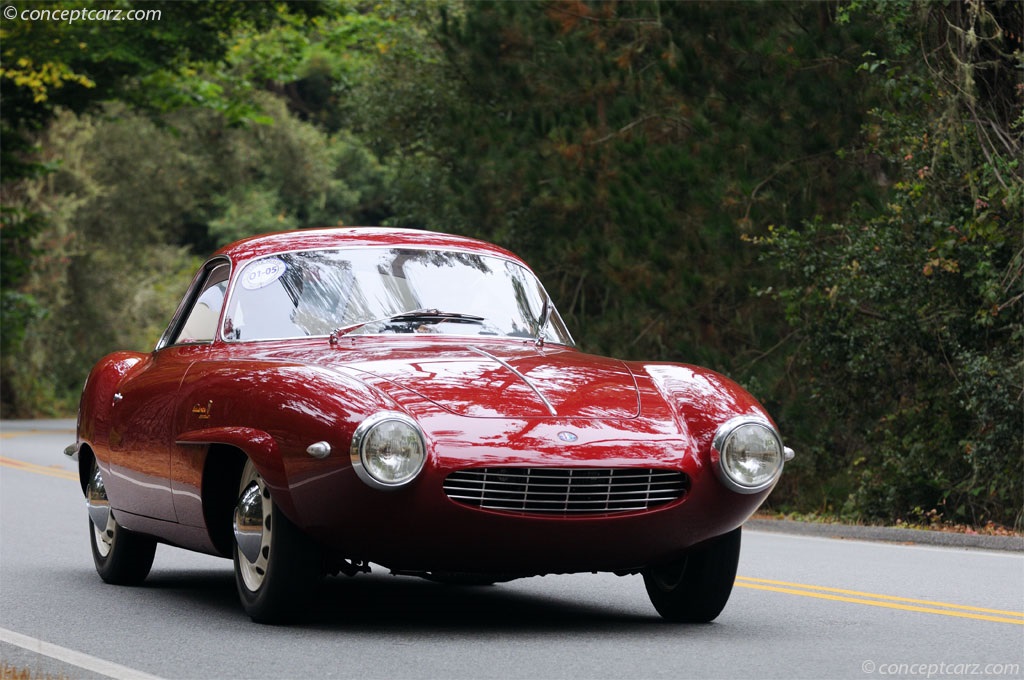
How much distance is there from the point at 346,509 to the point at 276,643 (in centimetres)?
61

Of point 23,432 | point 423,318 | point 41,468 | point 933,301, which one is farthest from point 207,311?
point 23,432

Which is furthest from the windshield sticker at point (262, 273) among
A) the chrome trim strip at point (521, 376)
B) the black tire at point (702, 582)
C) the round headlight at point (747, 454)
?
the round headlight at point (747, 454)

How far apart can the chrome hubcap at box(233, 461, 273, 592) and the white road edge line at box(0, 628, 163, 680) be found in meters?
0.91

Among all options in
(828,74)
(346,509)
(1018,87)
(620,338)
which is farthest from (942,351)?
(346,509)

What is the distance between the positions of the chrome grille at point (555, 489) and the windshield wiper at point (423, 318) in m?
1.49

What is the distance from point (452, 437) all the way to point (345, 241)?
82.1 inches

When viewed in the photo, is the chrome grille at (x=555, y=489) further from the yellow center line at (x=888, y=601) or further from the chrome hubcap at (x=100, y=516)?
the chrome hubcap at (x=100, y=516)

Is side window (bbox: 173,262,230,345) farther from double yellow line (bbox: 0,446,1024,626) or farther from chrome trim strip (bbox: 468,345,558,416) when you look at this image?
double yellow line (bbox: 0,446,1024,626)

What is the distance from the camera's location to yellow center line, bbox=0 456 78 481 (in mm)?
19641

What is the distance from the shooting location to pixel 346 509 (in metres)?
6.86

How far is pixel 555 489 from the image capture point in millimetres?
6930

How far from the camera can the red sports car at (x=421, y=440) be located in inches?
270

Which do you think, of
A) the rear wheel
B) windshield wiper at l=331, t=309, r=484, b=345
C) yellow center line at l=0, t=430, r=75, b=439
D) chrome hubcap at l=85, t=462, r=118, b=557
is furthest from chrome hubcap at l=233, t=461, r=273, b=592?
yellow center line at l=0, t=430, r=75, b=439

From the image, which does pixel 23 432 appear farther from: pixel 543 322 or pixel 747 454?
pixel 747 454
